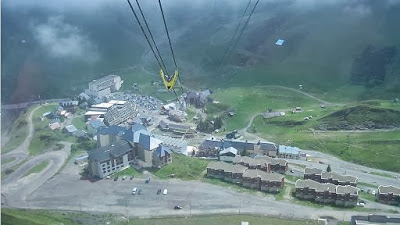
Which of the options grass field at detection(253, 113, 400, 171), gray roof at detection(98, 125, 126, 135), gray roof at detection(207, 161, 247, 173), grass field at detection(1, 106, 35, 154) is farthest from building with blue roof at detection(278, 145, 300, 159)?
grass field at detection(1, 106, 35, 154)

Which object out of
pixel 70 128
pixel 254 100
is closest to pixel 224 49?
pixel 254 100

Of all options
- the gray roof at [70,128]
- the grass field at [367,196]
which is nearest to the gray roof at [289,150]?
the grass field at [367,196]

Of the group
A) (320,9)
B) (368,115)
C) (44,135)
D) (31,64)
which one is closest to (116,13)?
(31,64)

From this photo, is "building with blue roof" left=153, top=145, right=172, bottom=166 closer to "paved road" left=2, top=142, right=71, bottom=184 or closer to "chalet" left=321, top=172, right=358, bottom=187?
"paved road" left=2, top=142, right=71, bottom=184

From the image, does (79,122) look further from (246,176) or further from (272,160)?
(246,176)

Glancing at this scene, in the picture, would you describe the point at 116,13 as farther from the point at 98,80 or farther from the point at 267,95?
the point at 267,95

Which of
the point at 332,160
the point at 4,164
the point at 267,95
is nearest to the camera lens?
the point at 4,164
